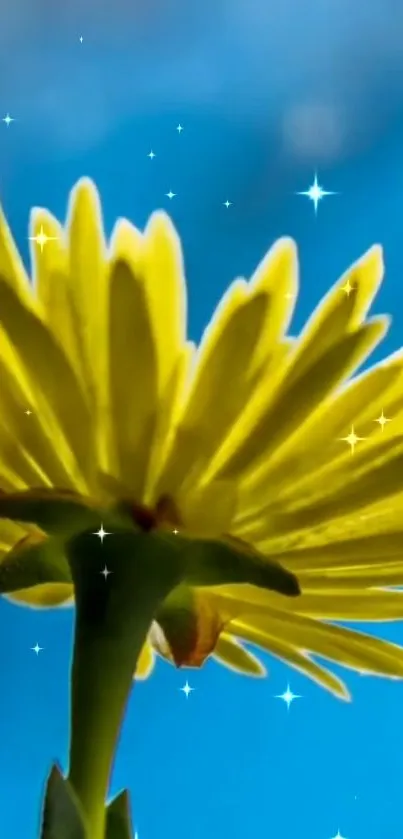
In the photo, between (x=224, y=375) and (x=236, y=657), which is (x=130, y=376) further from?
(x=236, y=657)

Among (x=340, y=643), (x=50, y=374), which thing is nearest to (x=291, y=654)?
(x=340, y=643)

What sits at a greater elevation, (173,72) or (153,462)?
(173,72)

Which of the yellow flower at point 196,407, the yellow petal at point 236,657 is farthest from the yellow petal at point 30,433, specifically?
the yellow petal at point 236,657

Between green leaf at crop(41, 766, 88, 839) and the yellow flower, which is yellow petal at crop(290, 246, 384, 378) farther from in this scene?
green leaf at crop(41, 766, 88, 839)

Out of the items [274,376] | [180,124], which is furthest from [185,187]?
[274,376]

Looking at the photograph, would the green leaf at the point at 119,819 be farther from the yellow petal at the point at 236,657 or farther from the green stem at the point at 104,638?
the yellow petal at the point at 236,657

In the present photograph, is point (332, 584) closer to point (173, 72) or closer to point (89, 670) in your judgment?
point (89, 670)
